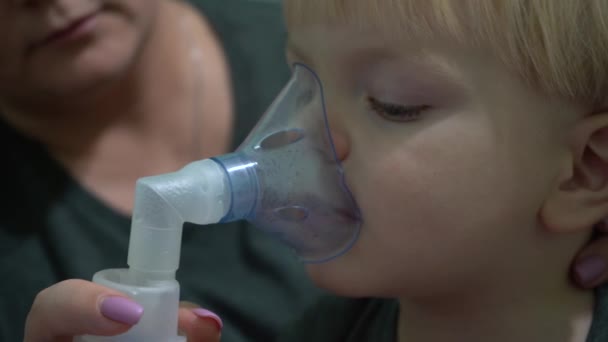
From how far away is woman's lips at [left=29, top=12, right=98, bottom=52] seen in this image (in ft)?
3.13

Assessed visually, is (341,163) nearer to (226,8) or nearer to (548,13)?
(548,13)

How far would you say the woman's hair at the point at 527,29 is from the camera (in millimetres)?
587

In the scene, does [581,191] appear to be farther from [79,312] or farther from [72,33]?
[72,33]

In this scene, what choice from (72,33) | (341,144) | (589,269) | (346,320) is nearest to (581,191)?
(589,269)

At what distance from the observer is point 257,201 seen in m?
0.63

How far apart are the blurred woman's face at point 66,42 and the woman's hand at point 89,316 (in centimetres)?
43

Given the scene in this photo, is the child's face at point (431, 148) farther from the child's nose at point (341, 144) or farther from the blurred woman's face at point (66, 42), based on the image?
the blurred woman's face at point (66, 42)

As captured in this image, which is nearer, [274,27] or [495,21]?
[495,21]

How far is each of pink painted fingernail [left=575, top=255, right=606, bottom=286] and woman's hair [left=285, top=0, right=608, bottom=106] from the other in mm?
188

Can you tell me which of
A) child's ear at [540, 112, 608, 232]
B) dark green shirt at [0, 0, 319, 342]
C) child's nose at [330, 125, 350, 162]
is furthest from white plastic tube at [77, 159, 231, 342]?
dark green shirt at [0, 0, 319, 342]

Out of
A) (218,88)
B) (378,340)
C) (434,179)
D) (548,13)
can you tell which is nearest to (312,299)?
(378,340)

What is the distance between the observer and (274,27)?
1.25 metres

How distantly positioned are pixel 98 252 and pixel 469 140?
2.03ft

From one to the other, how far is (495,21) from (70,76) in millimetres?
600
